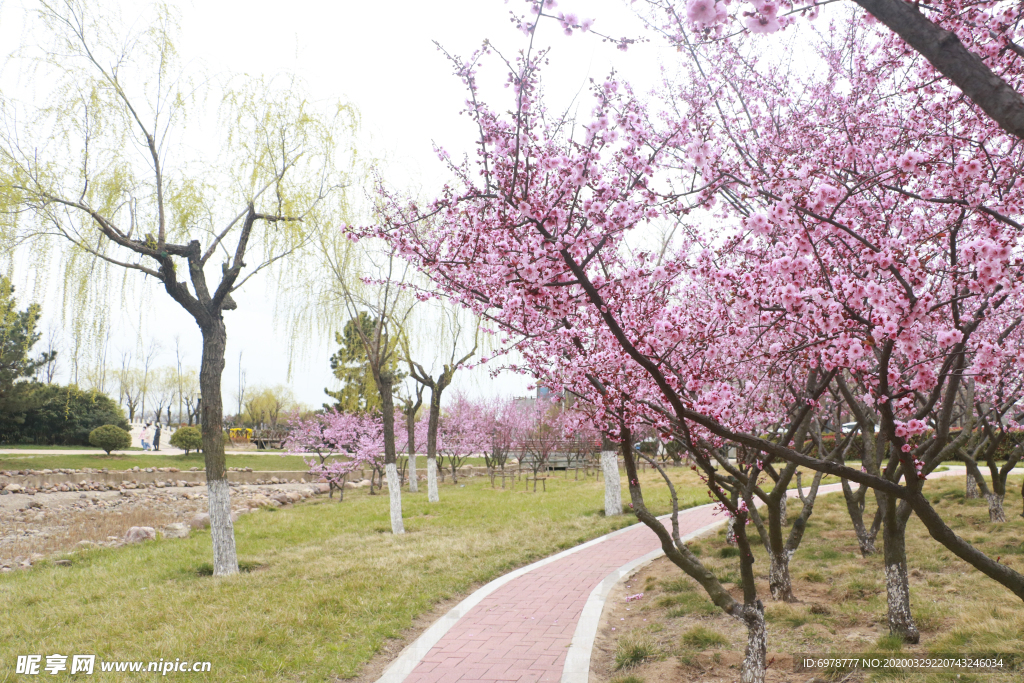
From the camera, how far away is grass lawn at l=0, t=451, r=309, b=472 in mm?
22019

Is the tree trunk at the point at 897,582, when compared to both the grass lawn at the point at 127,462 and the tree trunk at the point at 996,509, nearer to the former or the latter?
the tree trunk at the point at 996,509

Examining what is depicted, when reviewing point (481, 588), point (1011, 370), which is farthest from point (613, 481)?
point (1011, 370)

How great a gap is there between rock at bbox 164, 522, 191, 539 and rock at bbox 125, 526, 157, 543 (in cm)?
22

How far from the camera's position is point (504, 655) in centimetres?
456

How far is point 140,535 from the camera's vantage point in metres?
9.96

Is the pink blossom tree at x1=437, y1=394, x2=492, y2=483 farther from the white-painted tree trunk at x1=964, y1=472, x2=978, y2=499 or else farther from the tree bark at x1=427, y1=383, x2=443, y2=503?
the white-painted tree trunk at x1=964, y1=472, x2=978, y2=499

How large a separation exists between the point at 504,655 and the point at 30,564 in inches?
296

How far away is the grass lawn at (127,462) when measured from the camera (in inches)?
867

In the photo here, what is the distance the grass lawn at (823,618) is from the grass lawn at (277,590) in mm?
1999

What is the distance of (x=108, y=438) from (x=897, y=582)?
3128 centimetres

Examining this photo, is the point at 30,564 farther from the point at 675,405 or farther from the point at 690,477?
the point at 690,477

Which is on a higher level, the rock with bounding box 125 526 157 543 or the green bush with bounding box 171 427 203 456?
the green bush with bounding box 171 427 203 456

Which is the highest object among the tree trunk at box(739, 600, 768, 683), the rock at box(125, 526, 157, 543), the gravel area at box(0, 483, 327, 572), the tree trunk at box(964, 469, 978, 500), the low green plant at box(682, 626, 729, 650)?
the tree trunk at box(739, 600, 768, 683)

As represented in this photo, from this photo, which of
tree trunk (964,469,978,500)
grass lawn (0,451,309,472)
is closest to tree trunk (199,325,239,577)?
tree trunk (964,469,978,500)
